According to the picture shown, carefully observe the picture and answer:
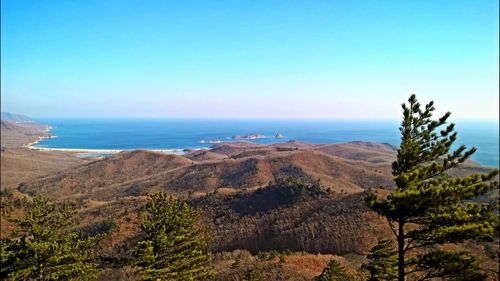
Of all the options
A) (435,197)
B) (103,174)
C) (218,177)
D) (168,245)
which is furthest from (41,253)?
(103,174)

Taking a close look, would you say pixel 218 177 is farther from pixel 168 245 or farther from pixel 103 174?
pixel 168 245

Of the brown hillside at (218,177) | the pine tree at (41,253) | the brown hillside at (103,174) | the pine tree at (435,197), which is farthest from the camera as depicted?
the brown hillside at (103,174)

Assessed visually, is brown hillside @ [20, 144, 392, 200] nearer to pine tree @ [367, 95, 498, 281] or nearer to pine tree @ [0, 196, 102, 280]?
pine tree @ [0, 196, 102, 280]

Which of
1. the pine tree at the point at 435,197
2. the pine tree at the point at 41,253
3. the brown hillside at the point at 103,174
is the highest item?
the pine tree at the point at 435,197

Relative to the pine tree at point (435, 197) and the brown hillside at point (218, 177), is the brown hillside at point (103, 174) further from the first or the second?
the pine tree at point (435, 197)

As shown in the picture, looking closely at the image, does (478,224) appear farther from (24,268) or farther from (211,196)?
(211,196)

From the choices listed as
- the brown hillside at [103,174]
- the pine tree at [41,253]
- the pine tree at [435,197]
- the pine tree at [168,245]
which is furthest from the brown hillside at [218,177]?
the pine tree at [435,197]

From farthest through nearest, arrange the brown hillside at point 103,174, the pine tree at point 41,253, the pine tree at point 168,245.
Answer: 1. the brown hillside at point 103,174
2. the pine tree at point 168,245
3. the pine tree at point 41,253
